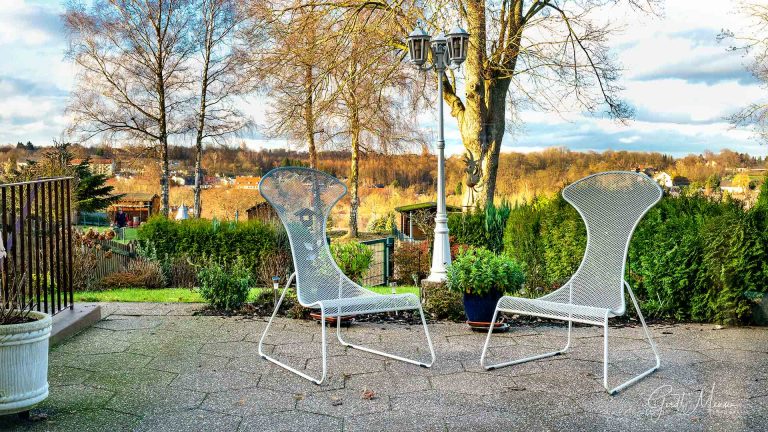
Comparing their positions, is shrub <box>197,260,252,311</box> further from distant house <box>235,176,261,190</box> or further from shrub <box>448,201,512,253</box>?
distant house <box>235,176,261,190</box>

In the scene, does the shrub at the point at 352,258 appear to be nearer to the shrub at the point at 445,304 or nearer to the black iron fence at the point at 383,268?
the shrub at the point at 445,304

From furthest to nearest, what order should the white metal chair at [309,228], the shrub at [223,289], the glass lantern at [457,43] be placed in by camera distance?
the glass lantern at [457,43] < the shrub at [223,289] < the white metal chair at [309,228]

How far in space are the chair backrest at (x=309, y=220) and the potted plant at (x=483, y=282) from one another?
1.07 m

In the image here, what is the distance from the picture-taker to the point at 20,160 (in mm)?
21984

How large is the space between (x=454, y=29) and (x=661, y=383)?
400cm

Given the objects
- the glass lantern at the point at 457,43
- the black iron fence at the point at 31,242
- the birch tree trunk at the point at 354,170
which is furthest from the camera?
the birch tree trunk at the point at 354,170

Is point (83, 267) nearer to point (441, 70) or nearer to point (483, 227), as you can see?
point (483, 227)

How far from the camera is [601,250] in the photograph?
4590 millimetres

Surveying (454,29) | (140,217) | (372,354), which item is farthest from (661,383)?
(140,217)

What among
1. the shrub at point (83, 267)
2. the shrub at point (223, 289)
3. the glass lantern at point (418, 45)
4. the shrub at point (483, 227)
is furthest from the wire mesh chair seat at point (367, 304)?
the shrub at point (83, 267)

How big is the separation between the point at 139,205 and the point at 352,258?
24.1m

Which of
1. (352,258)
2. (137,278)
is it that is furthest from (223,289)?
(137,278)

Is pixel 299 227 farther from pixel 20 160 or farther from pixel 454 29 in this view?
pixel 20 160

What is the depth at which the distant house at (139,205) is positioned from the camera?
27.7 metres
